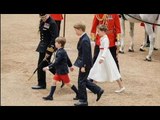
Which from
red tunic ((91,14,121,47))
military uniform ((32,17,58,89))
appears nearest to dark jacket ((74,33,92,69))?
military uniform ((32,17,58,89))

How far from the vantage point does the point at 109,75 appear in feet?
21.1

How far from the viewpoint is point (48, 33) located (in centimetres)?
648

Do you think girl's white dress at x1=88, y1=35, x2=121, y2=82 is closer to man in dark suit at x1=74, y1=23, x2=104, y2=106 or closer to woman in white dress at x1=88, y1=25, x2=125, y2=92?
woman in white dress at x1=88, y1=25, x2=125, y2=92

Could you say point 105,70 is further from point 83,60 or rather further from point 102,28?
point 83,60

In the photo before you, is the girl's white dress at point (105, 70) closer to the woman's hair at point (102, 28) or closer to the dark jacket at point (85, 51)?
the woman's hair at point (102, 28)

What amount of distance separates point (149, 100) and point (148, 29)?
3.37m

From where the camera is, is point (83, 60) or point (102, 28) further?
point (102, 28)

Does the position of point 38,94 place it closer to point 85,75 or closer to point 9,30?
point 85,75

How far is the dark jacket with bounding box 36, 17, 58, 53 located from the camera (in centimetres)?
640

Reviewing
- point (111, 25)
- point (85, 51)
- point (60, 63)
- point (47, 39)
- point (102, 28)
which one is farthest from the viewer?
point (111, 25)

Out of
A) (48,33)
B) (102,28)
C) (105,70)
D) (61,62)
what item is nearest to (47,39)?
(48,33)

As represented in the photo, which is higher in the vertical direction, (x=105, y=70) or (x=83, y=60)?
(x=83, y=60)

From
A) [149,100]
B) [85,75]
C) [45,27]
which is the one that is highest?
[45,27]
